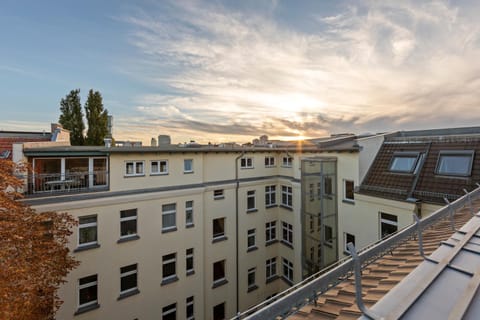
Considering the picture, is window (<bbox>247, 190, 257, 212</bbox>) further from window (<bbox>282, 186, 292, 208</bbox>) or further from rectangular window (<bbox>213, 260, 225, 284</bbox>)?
rectangular window (<bbox>213, 260, 225, 284</bbox>)

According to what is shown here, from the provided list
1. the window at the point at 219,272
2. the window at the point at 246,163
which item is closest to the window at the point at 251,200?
the window at the point at 246,163

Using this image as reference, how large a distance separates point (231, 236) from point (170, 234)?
13.2 ft

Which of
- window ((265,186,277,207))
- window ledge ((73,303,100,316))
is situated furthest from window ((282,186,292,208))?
window ledge ((73,303,100,316))

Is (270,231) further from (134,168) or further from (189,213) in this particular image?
(134,168)

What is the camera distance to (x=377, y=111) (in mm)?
14531

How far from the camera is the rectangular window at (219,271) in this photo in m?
14.6

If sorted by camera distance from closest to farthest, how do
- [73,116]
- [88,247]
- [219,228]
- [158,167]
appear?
[88,247] → [158,167] → [219,228] → [73,116]

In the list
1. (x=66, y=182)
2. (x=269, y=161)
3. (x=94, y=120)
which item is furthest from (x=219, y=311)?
(x=94, y=120)

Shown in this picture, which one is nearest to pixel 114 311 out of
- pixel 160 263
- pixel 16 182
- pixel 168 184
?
pixel 160 263

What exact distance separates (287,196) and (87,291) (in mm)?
12193

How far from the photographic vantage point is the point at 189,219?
13.3 meters

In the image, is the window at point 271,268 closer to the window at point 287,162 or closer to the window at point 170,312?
the window at point 170,312

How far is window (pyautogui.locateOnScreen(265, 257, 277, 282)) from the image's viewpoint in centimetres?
1672

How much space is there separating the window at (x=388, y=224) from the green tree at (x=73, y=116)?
23652 millimetres
